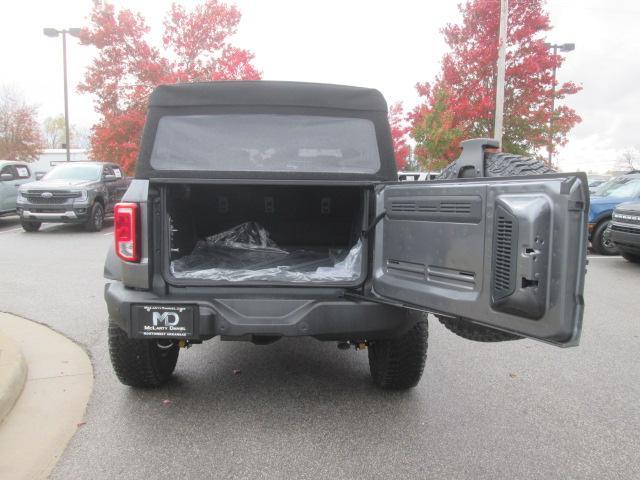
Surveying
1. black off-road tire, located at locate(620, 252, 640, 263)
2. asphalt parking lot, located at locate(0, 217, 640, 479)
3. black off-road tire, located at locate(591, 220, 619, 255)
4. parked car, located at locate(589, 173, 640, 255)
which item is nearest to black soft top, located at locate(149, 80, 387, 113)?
asphalt parking lot, located at locate(0, 217, 640, 479)

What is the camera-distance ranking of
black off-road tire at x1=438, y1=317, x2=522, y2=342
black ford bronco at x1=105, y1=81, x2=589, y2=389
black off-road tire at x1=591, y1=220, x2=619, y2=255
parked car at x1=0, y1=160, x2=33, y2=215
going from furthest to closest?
parked car at x1=0, y1=160, x2=33, y2=215 → black off-road tire at x1=591, y1=220, x2=619, y2=255 → black off-road tire at x1=438, y1=317, x2=522, y2=342 → black ford bronco at x1=105, y1=81, x2=589, y2=389

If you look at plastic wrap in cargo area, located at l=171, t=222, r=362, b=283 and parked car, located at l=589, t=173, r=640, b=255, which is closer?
plastic wrap in cargo area, located at l=171, t=222, r=362, b=283

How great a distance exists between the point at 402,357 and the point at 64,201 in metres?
12.4

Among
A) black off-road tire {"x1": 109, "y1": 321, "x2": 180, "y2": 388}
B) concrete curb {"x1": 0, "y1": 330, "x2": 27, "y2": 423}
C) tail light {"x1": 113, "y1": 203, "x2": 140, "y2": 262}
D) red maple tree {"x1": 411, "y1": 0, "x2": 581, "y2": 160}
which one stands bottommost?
concrete curb {"x1": 0, "y1": 330, "x2": 27, "y2": 423}

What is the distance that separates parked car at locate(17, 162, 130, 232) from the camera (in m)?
13.5

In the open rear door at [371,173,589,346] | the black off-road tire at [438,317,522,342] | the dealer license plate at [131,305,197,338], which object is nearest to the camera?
the open rear door at [371,173,589,346]

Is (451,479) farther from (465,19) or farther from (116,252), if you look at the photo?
(465,19)

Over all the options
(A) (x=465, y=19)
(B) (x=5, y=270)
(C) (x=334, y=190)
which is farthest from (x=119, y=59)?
(C) (x=334, y=190)

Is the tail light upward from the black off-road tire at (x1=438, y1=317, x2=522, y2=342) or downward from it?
upward

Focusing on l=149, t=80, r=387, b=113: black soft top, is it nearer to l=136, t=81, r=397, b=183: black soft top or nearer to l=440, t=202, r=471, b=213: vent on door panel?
A: l=136, t=81, r=397, b=183: black soft top

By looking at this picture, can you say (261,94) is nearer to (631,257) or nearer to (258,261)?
(258,261)

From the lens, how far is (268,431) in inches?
126

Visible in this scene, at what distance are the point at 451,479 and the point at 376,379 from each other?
118cm

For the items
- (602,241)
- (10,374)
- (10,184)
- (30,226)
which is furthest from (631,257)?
(10,184)
